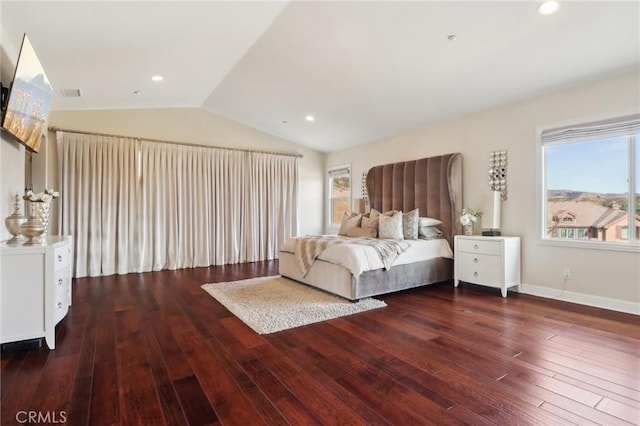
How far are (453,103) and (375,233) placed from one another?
208 centimetres

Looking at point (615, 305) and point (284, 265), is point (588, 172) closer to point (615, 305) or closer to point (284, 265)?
point (615, 305)

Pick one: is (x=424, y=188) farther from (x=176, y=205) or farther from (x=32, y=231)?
(x=32, y=231)

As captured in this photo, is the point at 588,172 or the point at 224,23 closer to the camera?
the point at 224,23

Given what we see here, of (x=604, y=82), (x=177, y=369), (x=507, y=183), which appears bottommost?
(x=177, y=369)

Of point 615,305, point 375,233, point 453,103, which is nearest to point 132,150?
point 375,233

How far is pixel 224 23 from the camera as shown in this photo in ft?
10.1

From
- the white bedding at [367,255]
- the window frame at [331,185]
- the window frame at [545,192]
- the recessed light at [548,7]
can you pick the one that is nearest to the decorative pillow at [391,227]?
the white bedding at [367,255]

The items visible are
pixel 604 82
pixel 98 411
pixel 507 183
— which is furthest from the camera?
pixel 507 183

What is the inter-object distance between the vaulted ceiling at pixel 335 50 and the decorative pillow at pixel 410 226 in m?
1.58

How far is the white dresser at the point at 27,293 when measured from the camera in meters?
2.22

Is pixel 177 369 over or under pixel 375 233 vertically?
under

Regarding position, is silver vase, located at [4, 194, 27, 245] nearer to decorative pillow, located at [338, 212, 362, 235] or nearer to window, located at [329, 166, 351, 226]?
decorative pillow, located at [338, 212, 362, 235]

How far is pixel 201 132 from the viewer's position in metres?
5.93

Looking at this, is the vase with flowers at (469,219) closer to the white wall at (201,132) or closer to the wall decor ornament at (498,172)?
the wall decor ornament at (498,172)
